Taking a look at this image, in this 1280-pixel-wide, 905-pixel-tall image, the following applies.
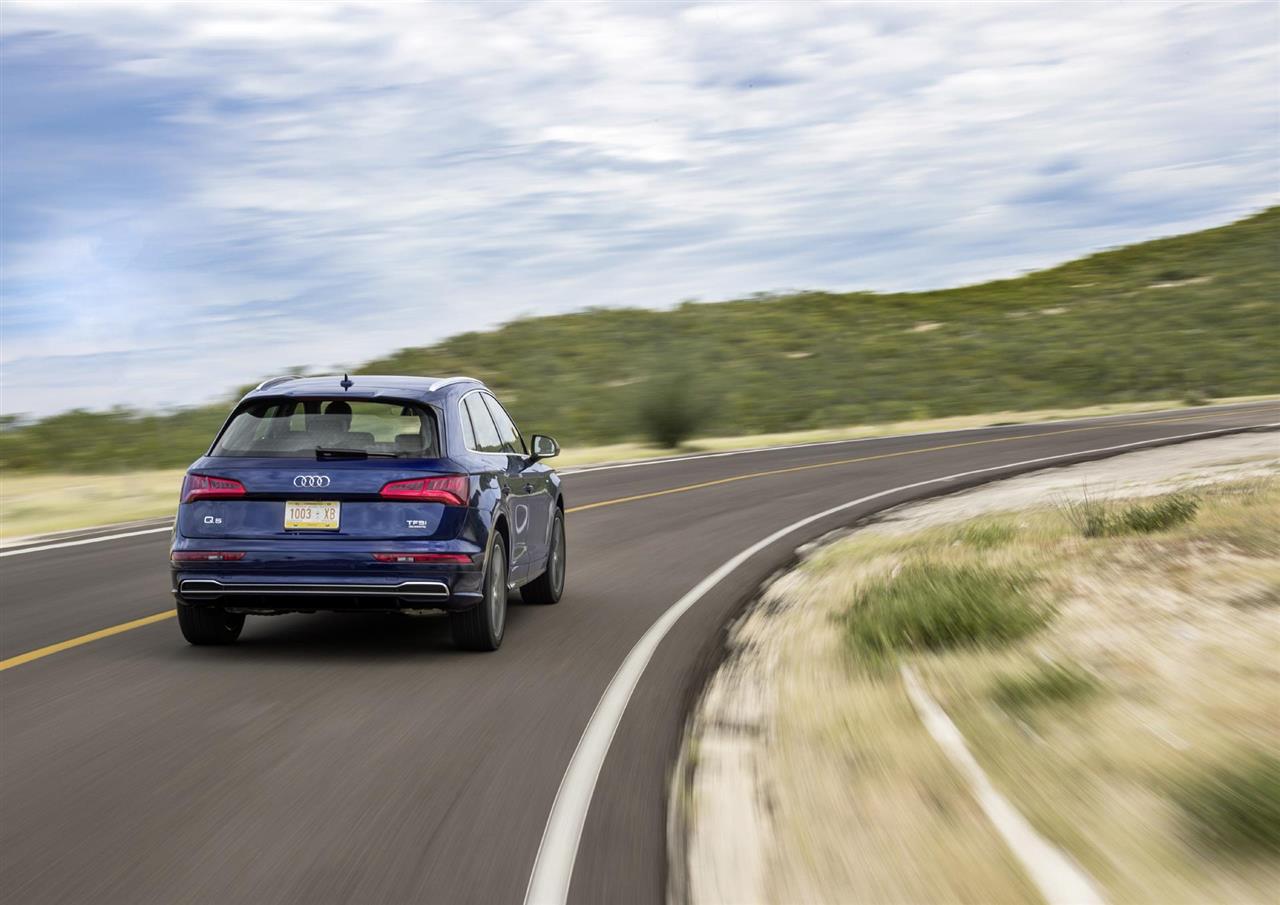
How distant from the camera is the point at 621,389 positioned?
59.5 meters

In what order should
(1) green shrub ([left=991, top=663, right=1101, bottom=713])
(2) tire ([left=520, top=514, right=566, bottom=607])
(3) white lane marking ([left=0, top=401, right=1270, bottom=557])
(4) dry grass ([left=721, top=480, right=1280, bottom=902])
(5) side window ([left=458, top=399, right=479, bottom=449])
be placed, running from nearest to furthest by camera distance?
(4) dry grass ([left=721, top=480, right=1280, bottom=902]) < (1) green shrub ([left=991, top=663, right=1101, bottom=713]) < (5) side window ([left=458, top=399, right=479, bottom=449]) < (2) tire ([left=520, top=514, right=566, bottom=607]) < (3) white lane marking ([left=0, top=401, right=1270, bottom=557])

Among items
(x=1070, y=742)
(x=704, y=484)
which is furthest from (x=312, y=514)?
(x=704, y=484)

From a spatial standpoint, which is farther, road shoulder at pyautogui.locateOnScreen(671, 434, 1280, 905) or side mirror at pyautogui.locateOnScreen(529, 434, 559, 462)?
side mirror at pyautogui.locateOnScreen(529, 434, 559, 462)

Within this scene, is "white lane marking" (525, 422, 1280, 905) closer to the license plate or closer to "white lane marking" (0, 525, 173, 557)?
the license plate

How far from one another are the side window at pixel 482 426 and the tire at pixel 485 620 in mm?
752

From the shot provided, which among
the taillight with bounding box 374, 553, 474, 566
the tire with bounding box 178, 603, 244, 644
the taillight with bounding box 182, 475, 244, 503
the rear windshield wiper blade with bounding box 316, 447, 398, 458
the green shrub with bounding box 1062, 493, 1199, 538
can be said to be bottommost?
the green shrub with bounding box 1062, 493, 1199, 538

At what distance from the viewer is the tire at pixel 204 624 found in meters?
8.99

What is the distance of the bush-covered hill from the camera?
122 ft

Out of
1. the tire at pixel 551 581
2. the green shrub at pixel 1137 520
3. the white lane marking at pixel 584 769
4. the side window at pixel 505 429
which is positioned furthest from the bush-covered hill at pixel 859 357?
the white lane marking at pixel 584 769

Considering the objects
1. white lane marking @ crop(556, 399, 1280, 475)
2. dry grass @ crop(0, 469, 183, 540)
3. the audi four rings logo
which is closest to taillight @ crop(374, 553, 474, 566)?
the audi four rings logo

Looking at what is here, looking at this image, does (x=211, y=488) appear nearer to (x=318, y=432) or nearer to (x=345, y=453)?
(x=318, y=432)

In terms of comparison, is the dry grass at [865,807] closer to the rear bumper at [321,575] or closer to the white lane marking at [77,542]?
the rear bumper at [321,575]

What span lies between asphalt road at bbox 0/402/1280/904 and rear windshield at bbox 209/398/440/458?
131cm

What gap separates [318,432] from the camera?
872 centimetres
